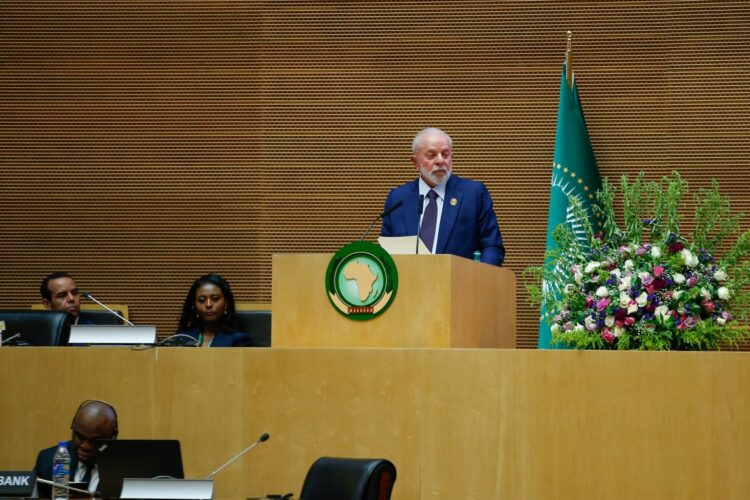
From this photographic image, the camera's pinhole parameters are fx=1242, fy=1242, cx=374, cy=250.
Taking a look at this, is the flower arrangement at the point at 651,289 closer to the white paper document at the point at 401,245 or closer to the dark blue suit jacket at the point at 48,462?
the white paper document at the point at 401,245

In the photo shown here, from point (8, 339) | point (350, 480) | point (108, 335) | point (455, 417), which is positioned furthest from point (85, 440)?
point (455, 417)

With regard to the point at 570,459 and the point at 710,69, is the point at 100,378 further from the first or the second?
the point at 710,69

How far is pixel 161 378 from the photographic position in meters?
4.84

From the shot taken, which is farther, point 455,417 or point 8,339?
point 8,339

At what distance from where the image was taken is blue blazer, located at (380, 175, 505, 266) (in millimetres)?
5941

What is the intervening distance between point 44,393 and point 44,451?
39 cm

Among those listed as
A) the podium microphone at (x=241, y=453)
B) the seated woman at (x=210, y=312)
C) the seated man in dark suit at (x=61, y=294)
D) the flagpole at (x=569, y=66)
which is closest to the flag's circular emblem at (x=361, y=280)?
the podium microphone at (x=241, y=453)

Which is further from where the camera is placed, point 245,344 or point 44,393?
point 245,344

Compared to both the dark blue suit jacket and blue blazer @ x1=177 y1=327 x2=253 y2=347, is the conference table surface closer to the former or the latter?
the dark blue suit jacket

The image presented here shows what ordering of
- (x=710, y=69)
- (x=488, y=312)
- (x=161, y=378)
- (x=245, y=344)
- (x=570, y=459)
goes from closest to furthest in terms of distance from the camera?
(x=570, y=459)
(x=161, y=378)
(x=488, y=312)
(x=245, y=344)
(x=710, y=69)

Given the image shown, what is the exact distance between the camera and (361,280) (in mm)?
4742

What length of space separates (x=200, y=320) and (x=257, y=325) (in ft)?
1.03

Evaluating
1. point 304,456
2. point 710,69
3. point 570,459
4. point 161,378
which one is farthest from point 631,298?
point 710,69

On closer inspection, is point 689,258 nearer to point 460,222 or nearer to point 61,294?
point 460,222
